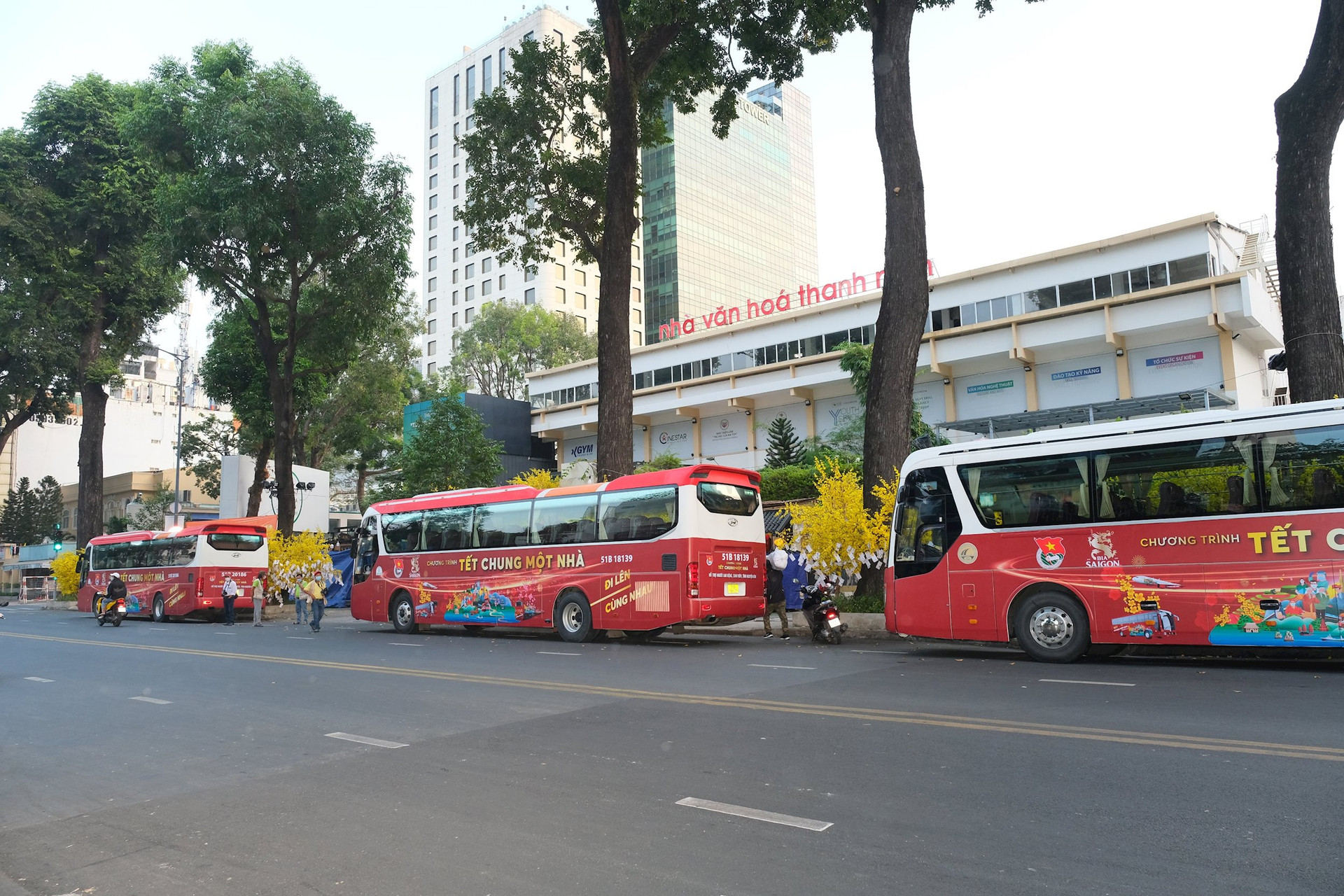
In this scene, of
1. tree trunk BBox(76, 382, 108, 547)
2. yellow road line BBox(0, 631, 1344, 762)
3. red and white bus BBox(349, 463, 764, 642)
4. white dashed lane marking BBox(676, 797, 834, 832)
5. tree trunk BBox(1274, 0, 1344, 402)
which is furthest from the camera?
tree trunk BBox(76, 382, 108, 547)

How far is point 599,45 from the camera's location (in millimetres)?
21969

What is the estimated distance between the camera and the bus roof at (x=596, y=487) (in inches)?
625

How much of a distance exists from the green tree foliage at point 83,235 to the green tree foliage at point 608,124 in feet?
63.8

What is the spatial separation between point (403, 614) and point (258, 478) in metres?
20.6

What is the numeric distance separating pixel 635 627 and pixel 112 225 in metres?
33.3

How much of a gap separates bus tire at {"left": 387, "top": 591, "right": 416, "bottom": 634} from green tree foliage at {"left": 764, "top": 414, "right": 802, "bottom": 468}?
21856 mm

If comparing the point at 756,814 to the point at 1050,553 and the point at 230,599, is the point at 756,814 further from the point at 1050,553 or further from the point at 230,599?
the point at 230,599

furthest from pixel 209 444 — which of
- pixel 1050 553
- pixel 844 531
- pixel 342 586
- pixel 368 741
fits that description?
pixel 1050 553

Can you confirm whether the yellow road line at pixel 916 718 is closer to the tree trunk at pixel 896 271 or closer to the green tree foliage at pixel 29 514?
the tree trunk at pixel 896 271

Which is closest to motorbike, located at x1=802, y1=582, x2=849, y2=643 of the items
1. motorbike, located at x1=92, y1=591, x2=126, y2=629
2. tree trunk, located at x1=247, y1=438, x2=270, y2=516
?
motorbike, located at x1=92, y1=591, x2=126, y2=629

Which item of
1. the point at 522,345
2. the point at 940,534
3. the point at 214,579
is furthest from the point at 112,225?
the point at 940,534

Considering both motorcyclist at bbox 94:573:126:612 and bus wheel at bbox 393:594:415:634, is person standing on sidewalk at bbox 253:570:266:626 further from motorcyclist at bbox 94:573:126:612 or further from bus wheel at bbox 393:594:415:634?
bus wheel at bbox 393:594:415:634

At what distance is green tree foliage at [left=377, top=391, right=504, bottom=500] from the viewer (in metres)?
36.4

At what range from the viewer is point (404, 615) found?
68.1 feet
